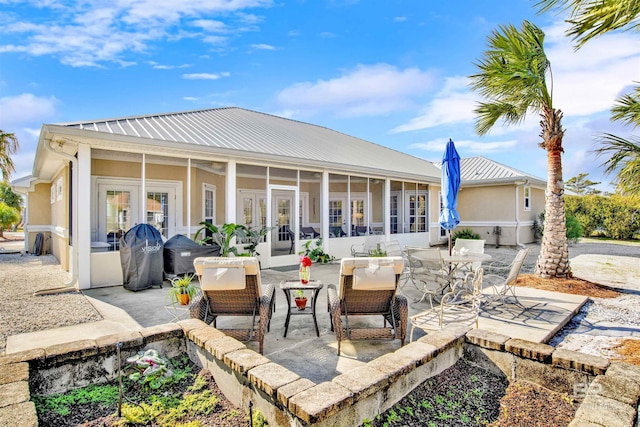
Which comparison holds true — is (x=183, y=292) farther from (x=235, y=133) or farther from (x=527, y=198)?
(x=527, y=198)

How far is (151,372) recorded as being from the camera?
8.48 feet

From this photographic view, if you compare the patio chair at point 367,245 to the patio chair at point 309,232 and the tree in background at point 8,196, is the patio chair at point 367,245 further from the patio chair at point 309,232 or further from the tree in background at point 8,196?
the tree in background at point 8,196

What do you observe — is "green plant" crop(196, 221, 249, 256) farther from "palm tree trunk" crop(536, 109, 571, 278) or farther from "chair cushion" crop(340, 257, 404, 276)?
"palm tree trunk" crop(536, 109, 571, 278)

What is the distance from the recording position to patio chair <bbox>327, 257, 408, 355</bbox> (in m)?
3.58

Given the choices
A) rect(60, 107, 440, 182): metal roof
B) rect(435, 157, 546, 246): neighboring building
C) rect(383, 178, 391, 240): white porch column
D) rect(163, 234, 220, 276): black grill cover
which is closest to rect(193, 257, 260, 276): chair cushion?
rect(163, 234, 220, 276): black grill cover

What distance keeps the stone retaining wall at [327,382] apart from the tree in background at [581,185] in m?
40.2

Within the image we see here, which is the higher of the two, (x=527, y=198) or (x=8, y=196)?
(x=8, y=196)

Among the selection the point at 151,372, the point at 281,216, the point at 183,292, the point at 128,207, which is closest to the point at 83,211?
the point at 128,207

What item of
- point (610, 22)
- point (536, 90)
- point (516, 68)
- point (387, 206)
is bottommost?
point (387, 206)

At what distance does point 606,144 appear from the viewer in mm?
7418

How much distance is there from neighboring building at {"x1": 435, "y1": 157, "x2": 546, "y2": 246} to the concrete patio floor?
31.8 ft

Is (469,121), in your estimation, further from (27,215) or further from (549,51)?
(27,215)

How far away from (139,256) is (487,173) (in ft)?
51.9

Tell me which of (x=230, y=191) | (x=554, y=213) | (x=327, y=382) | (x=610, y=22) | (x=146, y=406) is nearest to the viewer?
(x=327, y=382)
